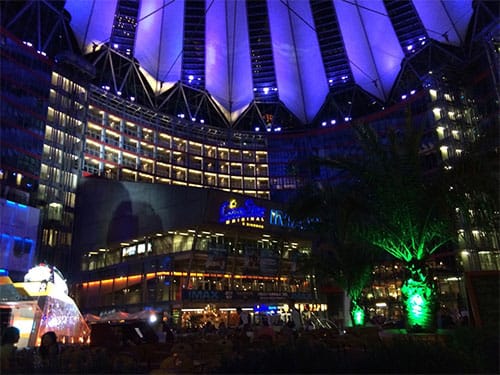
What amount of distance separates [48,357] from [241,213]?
3510 centimetres

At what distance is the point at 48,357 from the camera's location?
1015cm

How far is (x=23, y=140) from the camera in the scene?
175 feet

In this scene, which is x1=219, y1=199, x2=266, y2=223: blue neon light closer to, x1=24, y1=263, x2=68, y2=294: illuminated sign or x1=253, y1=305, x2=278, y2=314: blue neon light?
x1=253, y1=305, x2=278, y2=314: blue neon light

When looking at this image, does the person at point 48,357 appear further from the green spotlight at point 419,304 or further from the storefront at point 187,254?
the storefront at point 187,254

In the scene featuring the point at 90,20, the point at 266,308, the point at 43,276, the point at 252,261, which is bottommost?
the point at 266,308

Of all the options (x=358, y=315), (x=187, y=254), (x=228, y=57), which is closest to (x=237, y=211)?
(x=187, y=254)

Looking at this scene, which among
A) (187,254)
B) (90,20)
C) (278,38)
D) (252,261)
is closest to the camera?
(187,254)

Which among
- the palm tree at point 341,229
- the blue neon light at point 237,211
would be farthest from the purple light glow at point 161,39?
the palm tree at point 341,229

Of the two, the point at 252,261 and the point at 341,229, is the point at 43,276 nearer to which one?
the point at 341,229

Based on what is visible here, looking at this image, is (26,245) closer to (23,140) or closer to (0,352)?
(23,140)

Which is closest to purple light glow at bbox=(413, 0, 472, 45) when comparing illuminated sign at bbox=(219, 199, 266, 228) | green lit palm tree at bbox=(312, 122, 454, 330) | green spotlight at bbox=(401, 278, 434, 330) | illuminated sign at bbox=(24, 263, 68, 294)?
illuminated sign at bbox=(219, 199, 266, 228)

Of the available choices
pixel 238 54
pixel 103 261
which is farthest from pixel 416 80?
pixel 103 261

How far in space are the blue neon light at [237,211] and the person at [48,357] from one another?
34.0m

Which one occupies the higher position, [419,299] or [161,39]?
[161,39]
